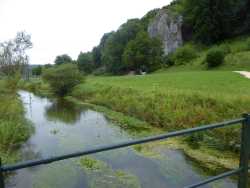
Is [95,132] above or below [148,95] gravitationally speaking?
below

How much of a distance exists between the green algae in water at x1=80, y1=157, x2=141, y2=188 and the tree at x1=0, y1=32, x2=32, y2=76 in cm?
A: 1226

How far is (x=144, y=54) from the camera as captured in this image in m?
35.6

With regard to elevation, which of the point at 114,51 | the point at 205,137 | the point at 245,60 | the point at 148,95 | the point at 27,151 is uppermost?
the point at 114,51

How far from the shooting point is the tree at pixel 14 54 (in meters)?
16.2

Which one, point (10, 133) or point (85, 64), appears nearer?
point (10, 133)

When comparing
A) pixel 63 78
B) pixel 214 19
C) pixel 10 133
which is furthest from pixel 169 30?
pixel 10 133

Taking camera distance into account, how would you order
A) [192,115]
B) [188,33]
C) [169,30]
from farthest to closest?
[188,33]
[169,30]
[192,115]

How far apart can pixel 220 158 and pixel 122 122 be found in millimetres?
5508

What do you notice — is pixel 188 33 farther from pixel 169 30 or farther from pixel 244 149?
pixel 244 149

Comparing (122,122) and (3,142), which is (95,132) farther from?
(3,142)

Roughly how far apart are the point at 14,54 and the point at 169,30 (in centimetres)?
3600

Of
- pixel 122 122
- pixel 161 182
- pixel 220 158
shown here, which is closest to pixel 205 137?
pixel 220 158

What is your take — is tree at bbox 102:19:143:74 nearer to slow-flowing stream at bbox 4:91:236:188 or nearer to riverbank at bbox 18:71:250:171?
riverbank at bbox 18:71:250:171

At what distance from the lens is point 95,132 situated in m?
9.93
